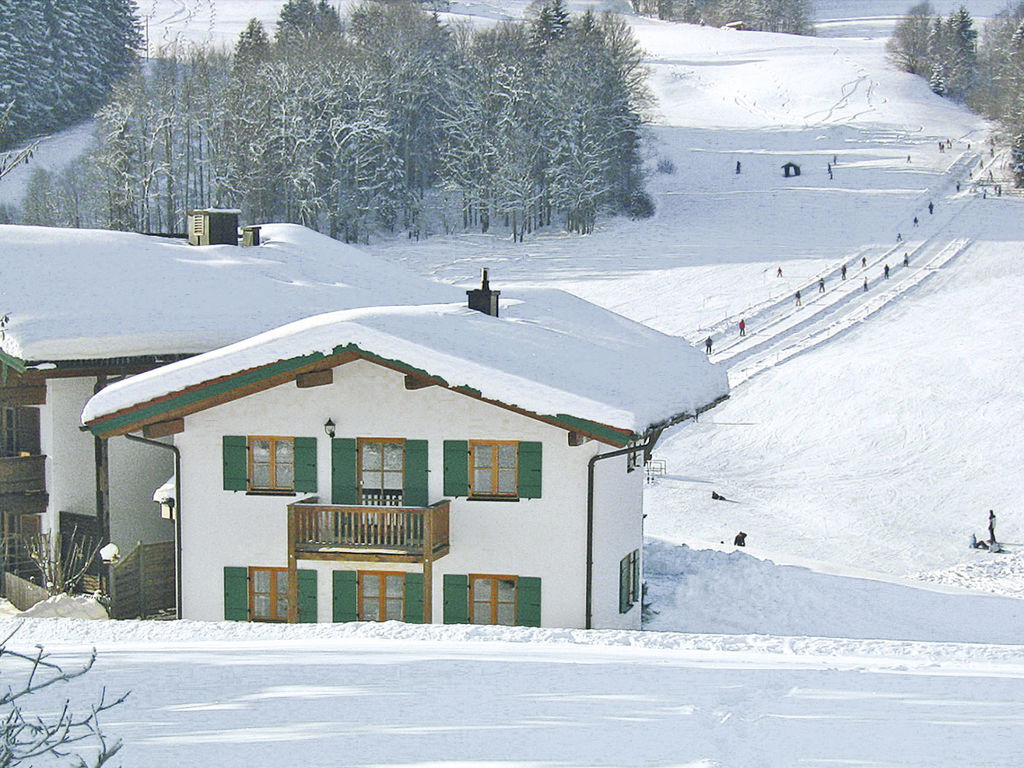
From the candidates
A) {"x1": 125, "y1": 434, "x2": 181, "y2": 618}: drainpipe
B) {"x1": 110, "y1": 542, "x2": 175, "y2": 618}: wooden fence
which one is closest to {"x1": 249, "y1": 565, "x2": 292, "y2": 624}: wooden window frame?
{"x1": 125, "y1": 434, "x2": 181, "y2": 618}: drainpipe

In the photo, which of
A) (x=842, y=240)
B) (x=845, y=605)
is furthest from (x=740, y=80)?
(x=845, y=605)

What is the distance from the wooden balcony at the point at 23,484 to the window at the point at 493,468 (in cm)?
772

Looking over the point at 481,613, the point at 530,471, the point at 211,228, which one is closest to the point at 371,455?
the point at 530,471

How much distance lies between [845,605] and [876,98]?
345 ft

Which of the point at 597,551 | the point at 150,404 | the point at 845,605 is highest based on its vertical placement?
the point at 150,404

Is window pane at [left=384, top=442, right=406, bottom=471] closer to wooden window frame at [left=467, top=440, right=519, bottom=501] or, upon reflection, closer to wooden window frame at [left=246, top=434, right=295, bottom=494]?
wooden window frame at [left=467, top=440, right=519, bottom=501]

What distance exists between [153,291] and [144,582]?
5508 mm

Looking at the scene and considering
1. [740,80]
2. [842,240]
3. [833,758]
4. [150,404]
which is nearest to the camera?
[833,758]

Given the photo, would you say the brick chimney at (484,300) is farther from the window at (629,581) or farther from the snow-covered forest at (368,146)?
the snow-covered forest at (368,146)

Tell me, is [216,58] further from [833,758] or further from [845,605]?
[833,758]

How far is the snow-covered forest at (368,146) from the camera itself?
74.6 meters

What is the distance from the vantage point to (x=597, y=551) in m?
17.1

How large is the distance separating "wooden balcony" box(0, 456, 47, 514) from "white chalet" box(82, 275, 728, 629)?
151 inches

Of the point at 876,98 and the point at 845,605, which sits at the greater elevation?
the point at 876,98
